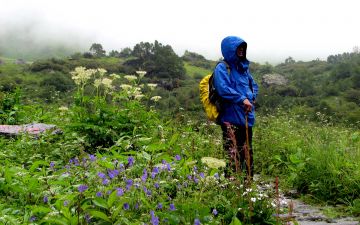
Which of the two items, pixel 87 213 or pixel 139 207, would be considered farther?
pixel 139 207

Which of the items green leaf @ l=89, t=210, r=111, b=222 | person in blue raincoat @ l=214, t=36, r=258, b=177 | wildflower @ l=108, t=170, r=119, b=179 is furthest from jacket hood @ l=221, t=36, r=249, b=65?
green leaf @ l=89, t=210, r=111, b=222

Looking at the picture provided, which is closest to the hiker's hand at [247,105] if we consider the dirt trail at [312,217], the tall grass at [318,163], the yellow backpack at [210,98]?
the yellow backpack at [210,98]

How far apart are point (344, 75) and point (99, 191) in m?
91.5

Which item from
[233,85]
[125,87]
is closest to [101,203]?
[233,85]

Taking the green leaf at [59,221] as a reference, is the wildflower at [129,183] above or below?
above

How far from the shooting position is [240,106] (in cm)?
579

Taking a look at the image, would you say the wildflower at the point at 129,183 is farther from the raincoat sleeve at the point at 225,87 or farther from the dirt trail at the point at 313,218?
the raincoat sleeve at the point at 225,87

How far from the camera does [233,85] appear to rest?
586 cm

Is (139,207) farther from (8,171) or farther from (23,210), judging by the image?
(8,171)

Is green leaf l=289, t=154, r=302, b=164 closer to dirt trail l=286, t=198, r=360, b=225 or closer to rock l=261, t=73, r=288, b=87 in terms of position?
dirt trail l=286, t=198, r=360, b=225

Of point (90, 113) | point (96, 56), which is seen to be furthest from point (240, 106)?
point (96, 56)

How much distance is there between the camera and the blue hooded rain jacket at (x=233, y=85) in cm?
566

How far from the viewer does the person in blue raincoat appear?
5.66m

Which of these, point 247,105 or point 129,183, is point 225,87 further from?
point 129,183
